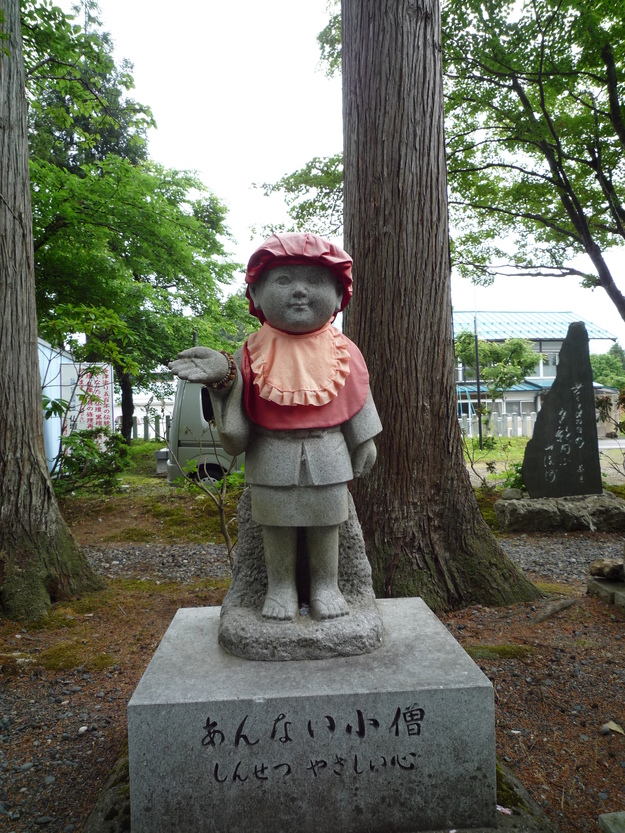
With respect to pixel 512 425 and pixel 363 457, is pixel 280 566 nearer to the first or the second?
pixel 363 457

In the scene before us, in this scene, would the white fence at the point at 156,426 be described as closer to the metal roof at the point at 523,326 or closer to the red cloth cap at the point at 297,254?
the red cloth cap at the point at 297,254

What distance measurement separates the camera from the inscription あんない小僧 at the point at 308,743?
1.85 m

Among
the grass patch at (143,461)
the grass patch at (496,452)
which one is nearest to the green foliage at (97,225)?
the grass patch at (143,461)

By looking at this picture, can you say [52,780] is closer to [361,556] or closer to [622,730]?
[361,556]

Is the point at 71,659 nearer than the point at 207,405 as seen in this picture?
No

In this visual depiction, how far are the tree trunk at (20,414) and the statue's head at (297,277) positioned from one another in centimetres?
272

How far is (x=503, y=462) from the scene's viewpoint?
45.0 ft

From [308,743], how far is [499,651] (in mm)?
1799

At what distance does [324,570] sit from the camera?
7.64 feet

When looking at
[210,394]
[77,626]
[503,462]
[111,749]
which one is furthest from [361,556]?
[503,462]

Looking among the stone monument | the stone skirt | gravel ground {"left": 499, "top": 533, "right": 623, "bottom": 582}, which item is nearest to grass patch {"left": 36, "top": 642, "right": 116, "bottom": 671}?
the stone monument

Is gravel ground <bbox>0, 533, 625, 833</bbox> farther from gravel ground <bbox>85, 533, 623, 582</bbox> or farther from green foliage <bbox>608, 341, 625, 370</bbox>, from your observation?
green foliage <bbox>608, 341, 625, 370</bbox>

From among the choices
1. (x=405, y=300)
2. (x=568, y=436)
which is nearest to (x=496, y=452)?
(x=568, y=436)

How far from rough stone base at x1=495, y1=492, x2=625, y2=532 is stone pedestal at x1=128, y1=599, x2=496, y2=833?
17.4ft
